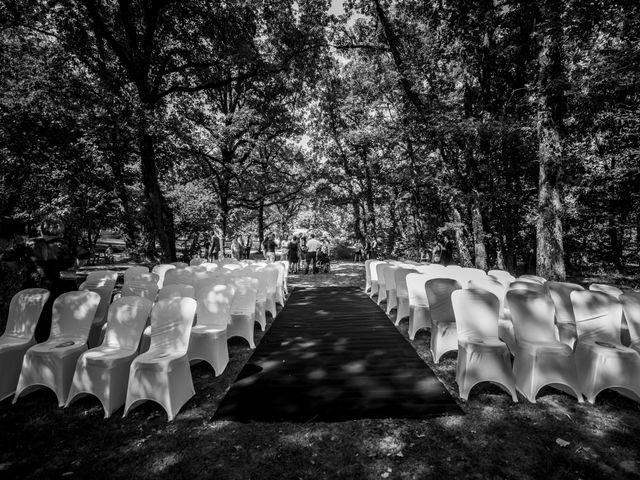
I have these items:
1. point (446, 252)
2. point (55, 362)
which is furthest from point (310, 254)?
point (55, 362)

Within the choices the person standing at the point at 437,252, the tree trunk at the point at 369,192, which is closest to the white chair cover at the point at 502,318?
the person standing at the point at 437,252

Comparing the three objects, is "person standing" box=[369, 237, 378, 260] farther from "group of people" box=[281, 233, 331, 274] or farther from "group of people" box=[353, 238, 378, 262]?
"group of people" box=[281, 233, 331, 274]

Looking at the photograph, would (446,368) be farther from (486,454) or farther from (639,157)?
(639,157)

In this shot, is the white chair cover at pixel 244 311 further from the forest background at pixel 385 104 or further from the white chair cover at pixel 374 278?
the white chair cover at pixel 374 278

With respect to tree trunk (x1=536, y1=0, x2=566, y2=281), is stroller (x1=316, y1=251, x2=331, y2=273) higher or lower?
lower

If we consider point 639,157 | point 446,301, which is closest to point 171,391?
point 446,301

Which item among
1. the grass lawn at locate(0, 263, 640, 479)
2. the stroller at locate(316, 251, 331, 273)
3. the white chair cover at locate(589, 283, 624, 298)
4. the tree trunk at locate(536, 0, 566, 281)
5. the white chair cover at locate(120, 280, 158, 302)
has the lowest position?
the grass lawn at locate(0, 263, 640, 479)

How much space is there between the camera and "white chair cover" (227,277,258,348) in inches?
217

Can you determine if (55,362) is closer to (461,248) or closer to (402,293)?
(402,293)

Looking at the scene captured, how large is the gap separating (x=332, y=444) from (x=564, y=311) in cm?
407

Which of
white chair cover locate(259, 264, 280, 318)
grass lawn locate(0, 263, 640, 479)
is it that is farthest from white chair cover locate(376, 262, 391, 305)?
grass lawn locate(0, 263, 640, 479)

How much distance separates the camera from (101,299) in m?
5.42

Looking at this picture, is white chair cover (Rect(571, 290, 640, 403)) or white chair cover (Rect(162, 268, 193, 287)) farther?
white chair cover (Rect(162, 268, 193, 287))

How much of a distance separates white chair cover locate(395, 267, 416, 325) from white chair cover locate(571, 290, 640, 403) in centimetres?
297
